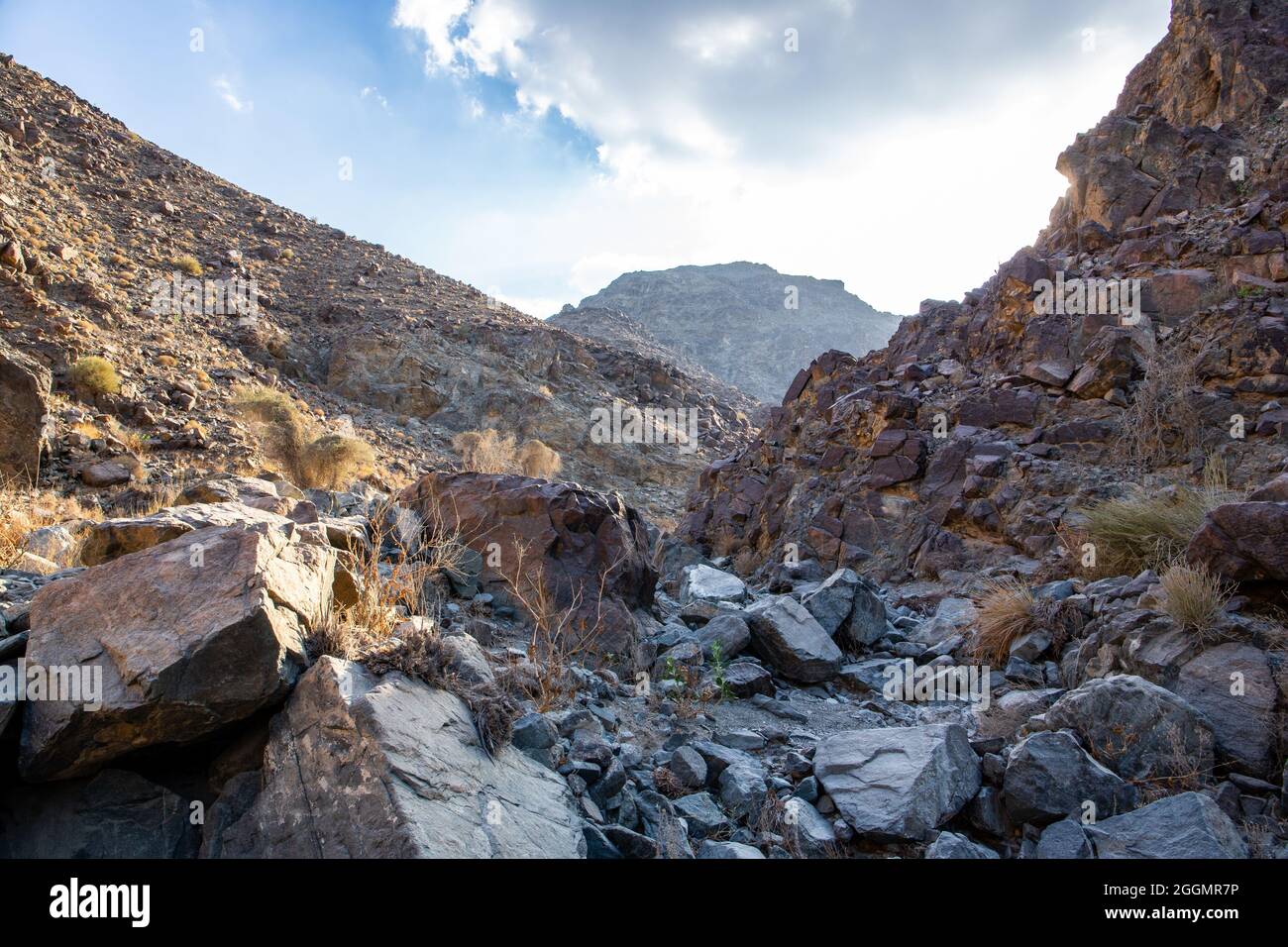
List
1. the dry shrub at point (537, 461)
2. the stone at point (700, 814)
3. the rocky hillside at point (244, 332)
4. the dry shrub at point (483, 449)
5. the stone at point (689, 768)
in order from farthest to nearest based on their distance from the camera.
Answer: the dry shrub at point (537, 461)
the dry shrub at point (483, 449)
the rocky hillside at point (244, 332)
the stone at point (689, 768)
the stone at point (700, 814)

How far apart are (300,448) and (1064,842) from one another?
14488 mm

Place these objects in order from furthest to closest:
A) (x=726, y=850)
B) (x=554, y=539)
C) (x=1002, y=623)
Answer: (x=554, y=539), (x=1002, y=623), (x=726, y=850)

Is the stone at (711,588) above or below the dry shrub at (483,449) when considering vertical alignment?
below

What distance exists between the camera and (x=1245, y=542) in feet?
13.0

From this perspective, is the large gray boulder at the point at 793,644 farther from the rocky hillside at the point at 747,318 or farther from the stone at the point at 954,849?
the rocky hillside at the point at 747,318

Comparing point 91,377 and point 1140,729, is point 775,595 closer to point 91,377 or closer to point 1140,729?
point 1140,729

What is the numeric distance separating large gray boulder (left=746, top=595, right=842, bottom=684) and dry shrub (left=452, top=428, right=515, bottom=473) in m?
12.7

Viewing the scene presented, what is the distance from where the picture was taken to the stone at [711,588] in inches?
276

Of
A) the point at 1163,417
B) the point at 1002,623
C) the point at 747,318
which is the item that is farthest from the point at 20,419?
the point at 747,318

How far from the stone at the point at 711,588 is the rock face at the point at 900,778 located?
3.15 metres

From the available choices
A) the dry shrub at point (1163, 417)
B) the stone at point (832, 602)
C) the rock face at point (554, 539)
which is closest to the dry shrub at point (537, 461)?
the rock face at point (554, 539)

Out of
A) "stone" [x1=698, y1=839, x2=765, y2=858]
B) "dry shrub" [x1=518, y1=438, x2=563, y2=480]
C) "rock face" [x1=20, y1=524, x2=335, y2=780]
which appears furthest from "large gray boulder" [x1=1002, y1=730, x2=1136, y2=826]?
"dry shrub" [x1=518, y1=438, x2=563, y2=480]
